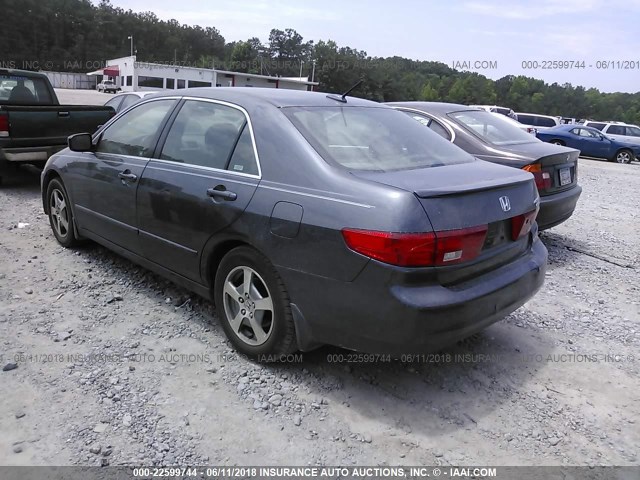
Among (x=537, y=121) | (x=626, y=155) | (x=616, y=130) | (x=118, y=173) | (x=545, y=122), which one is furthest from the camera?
(x=537, y=121)

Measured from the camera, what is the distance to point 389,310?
8.50ft

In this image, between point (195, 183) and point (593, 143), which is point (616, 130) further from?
point (195, 183)

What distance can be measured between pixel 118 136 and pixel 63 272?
1.33 meters

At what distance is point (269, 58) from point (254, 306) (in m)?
122

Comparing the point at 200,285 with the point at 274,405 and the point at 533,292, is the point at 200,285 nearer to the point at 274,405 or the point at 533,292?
the point at 274,405

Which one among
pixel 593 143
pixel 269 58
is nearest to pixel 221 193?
pixel 593 143

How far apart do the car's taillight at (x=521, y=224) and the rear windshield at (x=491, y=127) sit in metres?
2.72

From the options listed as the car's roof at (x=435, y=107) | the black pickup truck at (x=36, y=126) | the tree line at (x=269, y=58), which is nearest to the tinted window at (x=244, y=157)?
the car's roof at (x=435, y=107)

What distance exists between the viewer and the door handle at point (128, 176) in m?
3.96

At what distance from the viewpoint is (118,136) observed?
14.4 feet

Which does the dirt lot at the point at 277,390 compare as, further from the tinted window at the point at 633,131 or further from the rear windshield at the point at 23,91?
the tinted window at the point at 633,131

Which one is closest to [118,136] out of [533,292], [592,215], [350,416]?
[350,416]

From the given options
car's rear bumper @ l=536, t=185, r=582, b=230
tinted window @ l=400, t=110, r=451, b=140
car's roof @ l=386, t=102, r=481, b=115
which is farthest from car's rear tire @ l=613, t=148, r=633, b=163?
tinted window @ l=400, t=110, r=451, b=140
